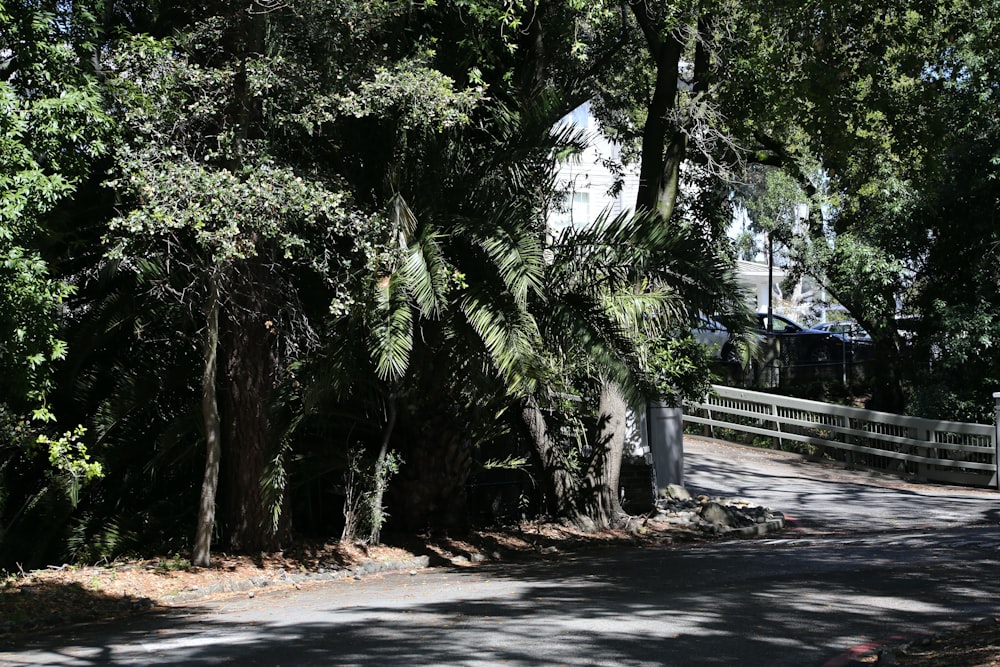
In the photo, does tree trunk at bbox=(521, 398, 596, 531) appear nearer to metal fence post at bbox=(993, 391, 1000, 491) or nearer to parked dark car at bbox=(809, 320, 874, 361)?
metal fence post at bbox=(993, 391, 1000, 491)

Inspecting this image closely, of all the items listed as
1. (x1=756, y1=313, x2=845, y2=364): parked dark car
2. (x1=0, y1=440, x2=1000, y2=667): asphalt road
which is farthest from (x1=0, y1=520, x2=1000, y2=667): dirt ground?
(x1=756, y1=313, x2=845, y2=364): parked dark car

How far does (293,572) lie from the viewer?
1259cm

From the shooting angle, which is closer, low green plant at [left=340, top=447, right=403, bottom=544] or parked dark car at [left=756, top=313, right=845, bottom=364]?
low green plant at [left=340, top=447, right=403, bottom=544]

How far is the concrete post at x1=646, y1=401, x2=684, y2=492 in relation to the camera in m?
17.2

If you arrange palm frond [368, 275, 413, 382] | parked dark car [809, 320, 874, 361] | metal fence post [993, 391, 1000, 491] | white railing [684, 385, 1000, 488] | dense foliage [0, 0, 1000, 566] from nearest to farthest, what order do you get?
dense foliage [0, 0, 1000, 566]
palm frond [368, 275, 413, 382]
metal fence post [993, 391, 1000, 491]
white railing [684, 385, 1000, 488]
parked dark car [809, 320, 874, 361]

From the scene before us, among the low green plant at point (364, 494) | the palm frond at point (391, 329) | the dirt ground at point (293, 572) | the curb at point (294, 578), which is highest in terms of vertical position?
the palm frond at point (391, 329)

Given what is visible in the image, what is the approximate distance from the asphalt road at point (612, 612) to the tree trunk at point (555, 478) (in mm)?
1480

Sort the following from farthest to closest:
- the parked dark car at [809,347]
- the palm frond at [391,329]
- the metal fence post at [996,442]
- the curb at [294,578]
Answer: the parked dark car at [809,347]
the metal fence post at [996,442]
the curb at [294,578]
the palm frond at [391,329]

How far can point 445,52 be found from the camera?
13.1 m

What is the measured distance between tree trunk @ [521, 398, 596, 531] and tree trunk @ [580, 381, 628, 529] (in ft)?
0.58

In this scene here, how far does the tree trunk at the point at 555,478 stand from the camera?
591 inches

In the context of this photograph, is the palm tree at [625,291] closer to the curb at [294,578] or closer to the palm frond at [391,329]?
the palm frond at [391,329]

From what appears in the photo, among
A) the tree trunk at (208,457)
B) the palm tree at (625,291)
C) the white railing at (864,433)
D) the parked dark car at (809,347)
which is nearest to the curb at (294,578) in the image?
the tree trunk at (208,457)

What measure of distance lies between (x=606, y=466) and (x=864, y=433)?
8.34 metres
